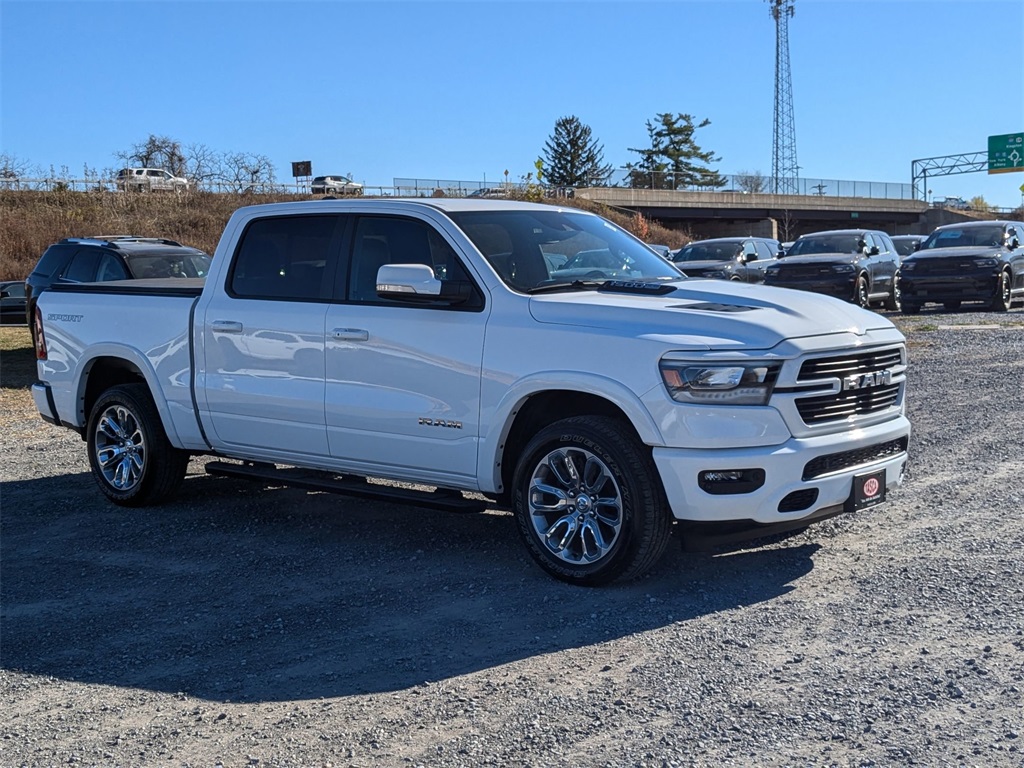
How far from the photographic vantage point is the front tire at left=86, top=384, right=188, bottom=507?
8172 millimetres

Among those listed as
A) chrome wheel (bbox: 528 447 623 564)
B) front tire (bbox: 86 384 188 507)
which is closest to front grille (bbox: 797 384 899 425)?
chrome wheel (bbox: 528 447 623 564)

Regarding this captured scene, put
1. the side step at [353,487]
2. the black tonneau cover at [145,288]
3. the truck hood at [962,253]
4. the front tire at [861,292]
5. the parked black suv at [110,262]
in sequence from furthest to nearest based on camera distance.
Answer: the truck hood at [962,253]
the front tire at [861,292]
the parked black suv at [110,262]
the black tonneau cover at [145,288]
the side step at [353,487]

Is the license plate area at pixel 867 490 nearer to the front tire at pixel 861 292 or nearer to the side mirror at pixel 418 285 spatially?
the side mirror at pixel 418 285

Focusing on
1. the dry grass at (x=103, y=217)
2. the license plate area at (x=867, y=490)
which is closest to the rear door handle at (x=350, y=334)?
the license plate area at (x=867, y=490)

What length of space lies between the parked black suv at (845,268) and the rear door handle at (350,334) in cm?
1624

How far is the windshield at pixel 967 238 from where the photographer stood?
80.5 ft

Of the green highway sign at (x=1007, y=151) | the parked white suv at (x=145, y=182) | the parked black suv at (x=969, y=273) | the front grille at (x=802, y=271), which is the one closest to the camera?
the front grille at (x=802, y=271)

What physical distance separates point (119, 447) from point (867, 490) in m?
5.22

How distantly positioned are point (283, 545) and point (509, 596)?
6.26ft

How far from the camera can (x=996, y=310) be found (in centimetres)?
2405

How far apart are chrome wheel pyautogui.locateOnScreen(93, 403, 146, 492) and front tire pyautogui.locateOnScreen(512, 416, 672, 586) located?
11.0 feet

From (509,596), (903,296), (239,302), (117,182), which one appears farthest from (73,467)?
(117,182)

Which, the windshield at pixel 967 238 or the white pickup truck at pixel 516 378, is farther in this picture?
the windshield at pixel 967 238

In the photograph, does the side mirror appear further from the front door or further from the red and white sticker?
the red and white sticker
